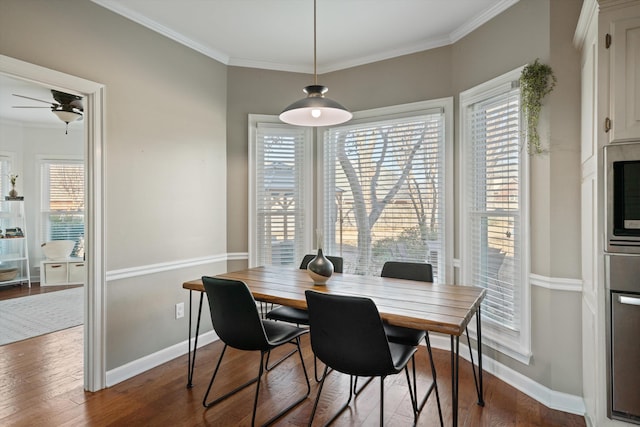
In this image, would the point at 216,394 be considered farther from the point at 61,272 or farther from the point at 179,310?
the point at 61,272

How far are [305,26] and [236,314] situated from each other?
238cm

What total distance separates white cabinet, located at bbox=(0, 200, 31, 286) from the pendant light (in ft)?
19.5

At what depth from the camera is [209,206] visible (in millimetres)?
3555

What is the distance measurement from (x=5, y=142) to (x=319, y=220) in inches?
224

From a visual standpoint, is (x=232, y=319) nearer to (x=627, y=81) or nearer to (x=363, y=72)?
(x=627, y=81)

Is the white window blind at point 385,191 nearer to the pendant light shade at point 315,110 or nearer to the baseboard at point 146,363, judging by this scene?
the pendant light shade at point 315,110

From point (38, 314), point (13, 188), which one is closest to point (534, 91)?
point (38, 314)

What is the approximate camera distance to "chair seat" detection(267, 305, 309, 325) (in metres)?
2.83

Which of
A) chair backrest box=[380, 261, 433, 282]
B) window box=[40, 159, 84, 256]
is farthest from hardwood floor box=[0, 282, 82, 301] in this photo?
chair backrest box=[380, 261, 433, 282]

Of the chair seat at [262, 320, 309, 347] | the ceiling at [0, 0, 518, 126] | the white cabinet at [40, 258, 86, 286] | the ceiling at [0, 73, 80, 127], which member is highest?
the ceiling at [0, 0, 518, 126]

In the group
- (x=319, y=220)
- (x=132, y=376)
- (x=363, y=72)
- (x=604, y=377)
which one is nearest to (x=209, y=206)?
(x=319, y=220)

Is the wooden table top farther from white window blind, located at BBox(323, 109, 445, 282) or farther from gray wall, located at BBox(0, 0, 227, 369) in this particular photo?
white window blind, located at BBox(323, 109, 445, 282)

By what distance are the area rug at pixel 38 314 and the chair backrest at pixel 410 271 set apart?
3.60m

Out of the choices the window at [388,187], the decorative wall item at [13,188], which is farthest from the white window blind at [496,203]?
the decorative wall item at [13,188]
